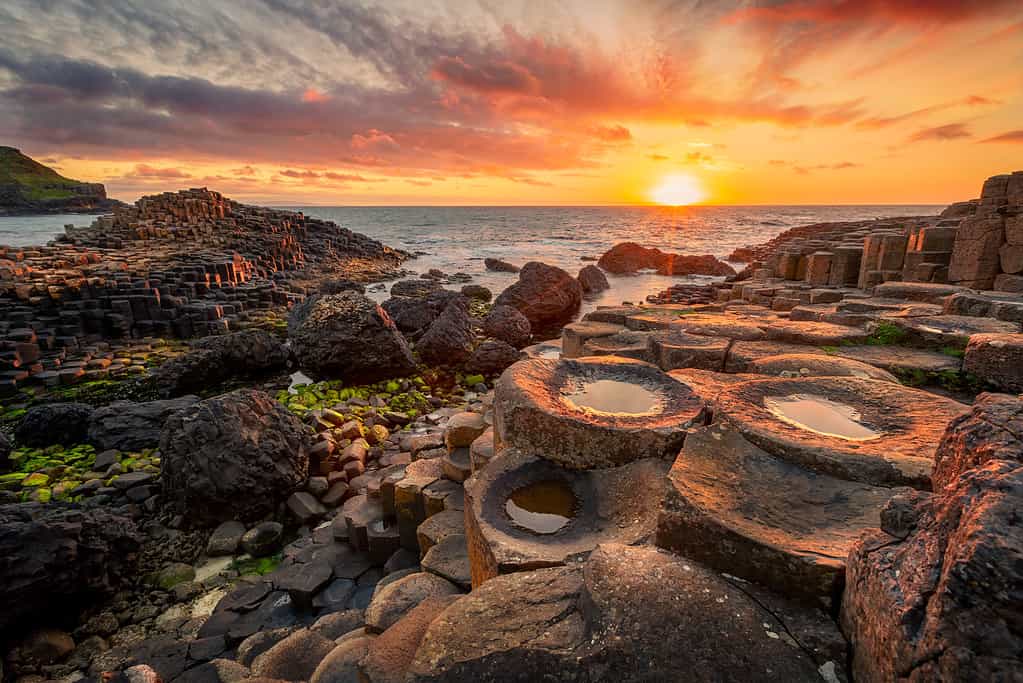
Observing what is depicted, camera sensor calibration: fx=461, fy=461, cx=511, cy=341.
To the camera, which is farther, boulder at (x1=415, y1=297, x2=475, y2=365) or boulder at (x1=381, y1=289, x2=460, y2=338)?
boulder at (x1=381, y1=289, x2=460, y2=338)

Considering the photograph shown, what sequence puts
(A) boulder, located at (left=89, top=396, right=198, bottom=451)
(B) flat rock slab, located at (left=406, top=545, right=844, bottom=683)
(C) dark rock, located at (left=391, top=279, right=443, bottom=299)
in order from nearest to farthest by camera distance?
(B) flat rock slab, located at (left=406, top=545, right=844, bottom=683)
(A) boulder, located at (left=89, top=396, right=198, bottom=451)
(C) dark rock, located at (left=391, top=279, right=443, bottom=299)

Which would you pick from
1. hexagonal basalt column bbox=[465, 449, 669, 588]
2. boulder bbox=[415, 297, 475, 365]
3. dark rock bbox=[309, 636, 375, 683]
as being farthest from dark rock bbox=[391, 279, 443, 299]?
hexagonal basalt column bbox=[465, 449, 669, 588]

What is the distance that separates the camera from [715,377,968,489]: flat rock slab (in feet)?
7.66

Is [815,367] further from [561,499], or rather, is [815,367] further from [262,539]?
[262,539]

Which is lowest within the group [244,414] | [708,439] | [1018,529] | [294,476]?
[294,476]

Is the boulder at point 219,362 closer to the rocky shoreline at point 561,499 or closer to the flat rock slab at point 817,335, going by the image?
the rocky shoreline at point 561,499

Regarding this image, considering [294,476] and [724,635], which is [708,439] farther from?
[294,476]

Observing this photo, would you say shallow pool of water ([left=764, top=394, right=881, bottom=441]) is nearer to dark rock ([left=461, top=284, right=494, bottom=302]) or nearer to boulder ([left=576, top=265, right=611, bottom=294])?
dark rock ([left=461, top=284, right=494, bottom=302])

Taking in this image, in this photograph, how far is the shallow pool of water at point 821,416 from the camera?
2.79m

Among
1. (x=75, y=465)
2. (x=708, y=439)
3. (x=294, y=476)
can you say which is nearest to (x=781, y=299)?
(x=708, y=439)

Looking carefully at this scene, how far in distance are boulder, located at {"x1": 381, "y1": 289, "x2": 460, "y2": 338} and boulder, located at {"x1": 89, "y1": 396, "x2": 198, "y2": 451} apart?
775cm

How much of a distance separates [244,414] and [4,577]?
2706 mm

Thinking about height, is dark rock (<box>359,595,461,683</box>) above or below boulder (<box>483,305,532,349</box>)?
above

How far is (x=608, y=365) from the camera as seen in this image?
419cm
